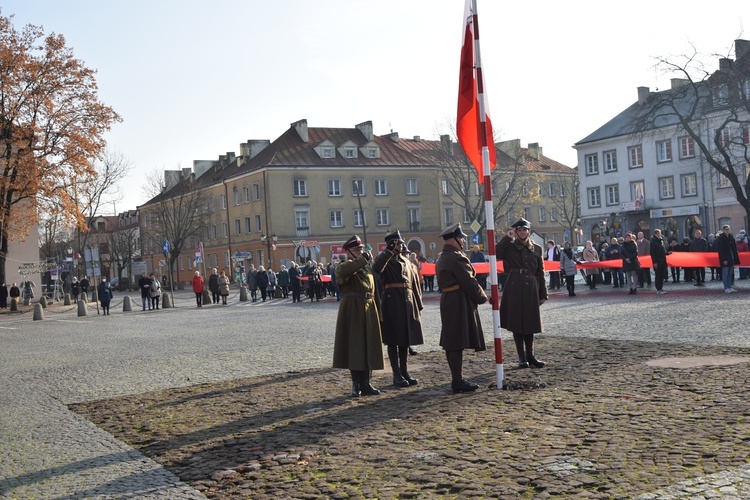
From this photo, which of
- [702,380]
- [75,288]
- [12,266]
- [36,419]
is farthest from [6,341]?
[75,288]

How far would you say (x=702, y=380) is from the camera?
923 cm

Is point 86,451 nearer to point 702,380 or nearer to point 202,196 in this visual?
point 702,380

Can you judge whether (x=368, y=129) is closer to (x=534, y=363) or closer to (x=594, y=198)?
(x=594, y=198)

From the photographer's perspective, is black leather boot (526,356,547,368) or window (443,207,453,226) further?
window (443,207,453,226)

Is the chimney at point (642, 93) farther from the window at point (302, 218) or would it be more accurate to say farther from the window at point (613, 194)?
the window at point (302, 218)

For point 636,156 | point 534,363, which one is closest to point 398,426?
point 534,363

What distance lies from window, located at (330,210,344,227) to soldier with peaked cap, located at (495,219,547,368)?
69.0 metres

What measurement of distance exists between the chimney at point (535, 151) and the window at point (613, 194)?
874 inches

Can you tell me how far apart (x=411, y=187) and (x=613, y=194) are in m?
19.4

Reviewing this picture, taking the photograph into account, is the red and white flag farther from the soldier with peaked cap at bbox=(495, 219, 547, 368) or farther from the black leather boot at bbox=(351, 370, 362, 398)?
the black leather boot at bbox=(351, 370, 362, 398)

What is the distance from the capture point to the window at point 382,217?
82500 mm

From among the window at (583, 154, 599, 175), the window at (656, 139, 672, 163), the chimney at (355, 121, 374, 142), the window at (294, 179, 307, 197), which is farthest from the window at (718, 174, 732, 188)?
the window at (294, 179, 307, 197)

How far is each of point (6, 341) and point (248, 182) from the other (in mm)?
57541

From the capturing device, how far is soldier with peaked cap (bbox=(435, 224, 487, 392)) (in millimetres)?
9703
